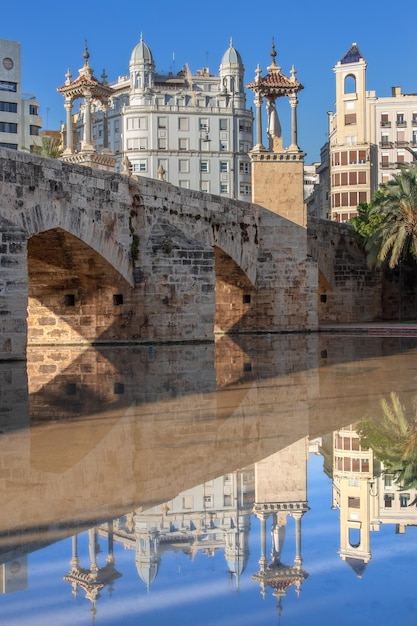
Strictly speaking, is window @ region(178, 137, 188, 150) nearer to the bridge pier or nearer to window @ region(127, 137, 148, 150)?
window @ region(127, 137, 148, 150)

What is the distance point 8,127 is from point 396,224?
107 feet

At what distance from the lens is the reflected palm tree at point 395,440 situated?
6.09 m

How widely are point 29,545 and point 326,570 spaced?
1533 mm

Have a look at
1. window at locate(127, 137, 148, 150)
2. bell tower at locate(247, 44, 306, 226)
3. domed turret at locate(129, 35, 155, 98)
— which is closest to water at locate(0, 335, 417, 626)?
bell tower at locate(247, 44, 306, 226)

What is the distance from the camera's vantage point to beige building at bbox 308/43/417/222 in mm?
57562

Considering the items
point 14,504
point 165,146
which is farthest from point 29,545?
point 165,146

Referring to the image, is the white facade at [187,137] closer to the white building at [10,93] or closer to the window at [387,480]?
the white building at [10,93]

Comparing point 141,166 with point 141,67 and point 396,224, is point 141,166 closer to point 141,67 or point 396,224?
point 141,67

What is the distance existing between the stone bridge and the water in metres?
5.35

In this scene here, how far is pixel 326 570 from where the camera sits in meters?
4.21

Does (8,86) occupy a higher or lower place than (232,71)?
lower

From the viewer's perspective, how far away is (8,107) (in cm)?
5481

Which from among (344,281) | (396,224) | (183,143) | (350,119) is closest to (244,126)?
(183,143)

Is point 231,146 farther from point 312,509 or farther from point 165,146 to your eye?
point 312,509
